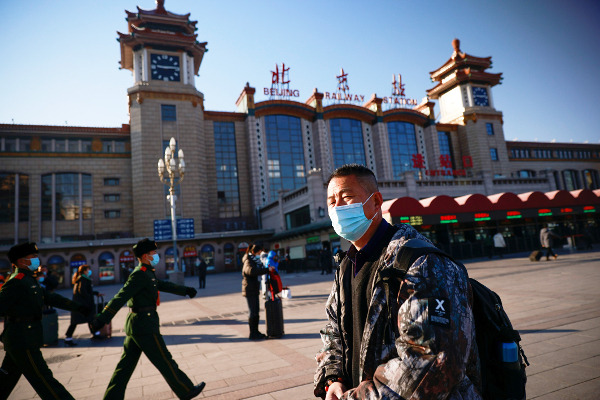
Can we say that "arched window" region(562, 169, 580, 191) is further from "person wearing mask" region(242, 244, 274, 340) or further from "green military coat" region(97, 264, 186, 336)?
"green military coat" region(97, 264, 186, 336)

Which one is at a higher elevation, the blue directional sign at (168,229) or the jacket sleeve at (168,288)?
the blue directional sign at (168,229)

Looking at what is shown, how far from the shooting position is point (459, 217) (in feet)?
76.9

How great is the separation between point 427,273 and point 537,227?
100ft

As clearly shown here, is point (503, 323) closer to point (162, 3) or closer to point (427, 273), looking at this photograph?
point (427, 273)

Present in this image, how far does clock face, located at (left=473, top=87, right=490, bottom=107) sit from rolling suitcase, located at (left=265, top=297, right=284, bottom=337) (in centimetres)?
5627

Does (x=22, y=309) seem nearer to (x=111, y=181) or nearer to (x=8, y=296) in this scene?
(x=8, y=296)

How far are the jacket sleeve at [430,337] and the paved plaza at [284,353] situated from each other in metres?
3.04

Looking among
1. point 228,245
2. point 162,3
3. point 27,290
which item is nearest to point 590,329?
point 27,290

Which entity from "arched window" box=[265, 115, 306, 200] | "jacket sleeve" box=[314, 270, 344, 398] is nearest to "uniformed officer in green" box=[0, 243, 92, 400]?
"jacket sleeve" box=[314, 270, 344, 398]

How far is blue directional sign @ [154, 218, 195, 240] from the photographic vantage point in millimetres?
22828

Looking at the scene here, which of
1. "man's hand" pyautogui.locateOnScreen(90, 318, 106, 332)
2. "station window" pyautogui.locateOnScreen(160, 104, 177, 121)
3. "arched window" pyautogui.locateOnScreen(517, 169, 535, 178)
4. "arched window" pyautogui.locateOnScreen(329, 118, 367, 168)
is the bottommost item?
"man's hand" pyautogui.locateOnScreen(90, 318, 106, 332)

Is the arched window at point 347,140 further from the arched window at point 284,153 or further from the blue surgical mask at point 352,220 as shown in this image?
the blue surgical mask at point 352,220

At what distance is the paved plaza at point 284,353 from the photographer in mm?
4230

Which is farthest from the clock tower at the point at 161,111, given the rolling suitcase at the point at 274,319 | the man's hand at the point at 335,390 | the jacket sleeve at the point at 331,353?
the man's hand at the point at 335,390
